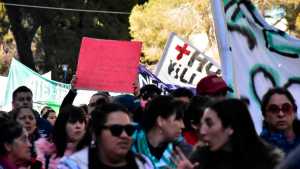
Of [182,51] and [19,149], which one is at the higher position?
[182,51]

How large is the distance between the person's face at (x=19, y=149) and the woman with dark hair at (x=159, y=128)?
2.43 feet

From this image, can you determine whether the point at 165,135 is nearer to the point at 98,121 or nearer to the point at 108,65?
the point at 98,121

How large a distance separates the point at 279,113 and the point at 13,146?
5.82 ft

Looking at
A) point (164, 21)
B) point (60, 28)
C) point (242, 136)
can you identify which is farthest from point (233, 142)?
point (60, 28)

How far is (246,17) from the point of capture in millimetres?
8234

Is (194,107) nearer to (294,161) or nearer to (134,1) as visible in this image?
(294,161)

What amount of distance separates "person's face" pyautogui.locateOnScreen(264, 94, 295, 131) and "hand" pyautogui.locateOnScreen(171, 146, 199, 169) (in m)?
0.94

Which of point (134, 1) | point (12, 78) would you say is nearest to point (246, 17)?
point (12, 78)

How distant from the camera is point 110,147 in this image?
5180 mm

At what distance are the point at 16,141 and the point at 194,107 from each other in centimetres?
124

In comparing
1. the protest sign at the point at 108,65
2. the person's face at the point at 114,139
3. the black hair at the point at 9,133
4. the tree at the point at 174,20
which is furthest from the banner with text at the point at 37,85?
the person's face at the point at 114,139

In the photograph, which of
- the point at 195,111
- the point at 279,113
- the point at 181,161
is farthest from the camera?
the point at 279,113

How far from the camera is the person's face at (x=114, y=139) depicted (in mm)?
5164

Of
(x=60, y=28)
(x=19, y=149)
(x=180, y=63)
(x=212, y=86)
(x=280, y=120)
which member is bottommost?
(x=19, y=149)
